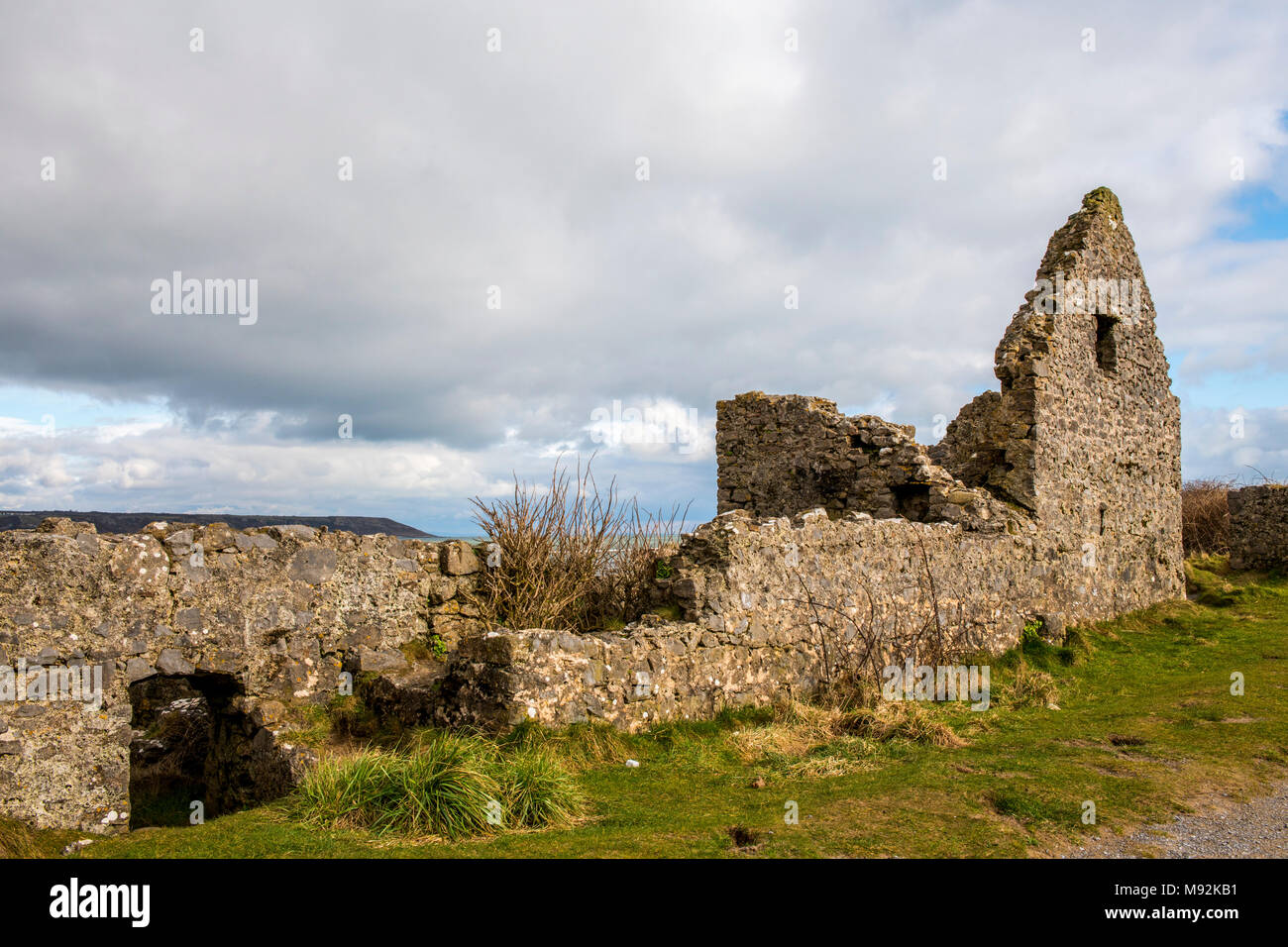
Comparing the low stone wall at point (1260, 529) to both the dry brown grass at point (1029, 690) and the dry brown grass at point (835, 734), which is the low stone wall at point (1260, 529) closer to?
the dry brown grass at point (1029, 690)

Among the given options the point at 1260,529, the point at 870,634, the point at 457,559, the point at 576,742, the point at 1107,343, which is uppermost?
the point at 1107,343

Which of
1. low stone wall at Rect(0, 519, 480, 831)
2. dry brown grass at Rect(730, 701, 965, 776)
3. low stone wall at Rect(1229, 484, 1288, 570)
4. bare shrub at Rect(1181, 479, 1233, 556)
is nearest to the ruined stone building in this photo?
low stone wall at Rect(0, 519, 480, 831)

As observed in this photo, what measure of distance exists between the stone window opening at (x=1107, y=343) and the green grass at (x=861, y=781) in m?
6.92

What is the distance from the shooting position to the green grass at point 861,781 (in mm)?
5539

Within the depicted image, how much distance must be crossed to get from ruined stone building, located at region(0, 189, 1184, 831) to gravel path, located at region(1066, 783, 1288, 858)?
398 centimetres

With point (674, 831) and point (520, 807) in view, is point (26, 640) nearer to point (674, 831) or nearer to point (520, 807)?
point (520, 807)

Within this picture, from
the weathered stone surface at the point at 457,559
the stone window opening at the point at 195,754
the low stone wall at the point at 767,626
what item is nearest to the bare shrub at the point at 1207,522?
the low stone wall at the point at 767,626

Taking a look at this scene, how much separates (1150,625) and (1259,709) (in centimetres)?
693

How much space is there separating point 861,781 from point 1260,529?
64.3ft

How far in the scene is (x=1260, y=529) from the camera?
21172mm

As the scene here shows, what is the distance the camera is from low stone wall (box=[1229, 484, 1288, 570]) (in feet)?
68.0

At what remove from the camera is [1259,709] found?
31.0ft

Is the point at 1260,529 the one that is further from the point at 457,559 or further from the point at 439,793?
the point at 439,793

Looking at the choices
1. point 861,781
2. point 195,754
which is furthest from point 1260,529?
point 195,754
